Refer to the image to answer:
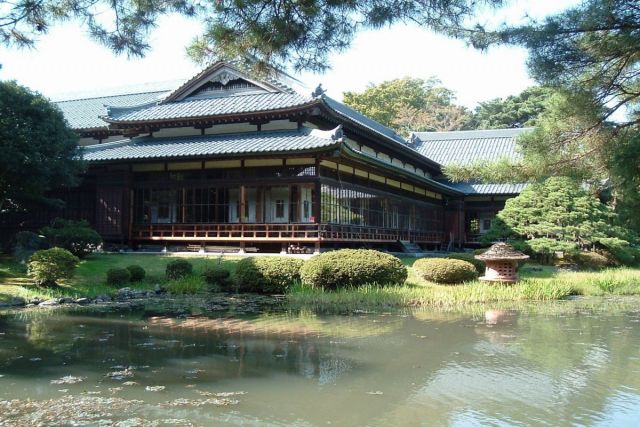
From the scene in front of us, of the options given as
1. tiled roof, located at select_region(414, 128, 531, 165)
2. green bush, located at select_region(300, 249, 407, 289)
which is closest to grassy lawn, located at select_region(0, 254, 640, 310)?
green bush, located at select_region(300, 249, 407, 289)

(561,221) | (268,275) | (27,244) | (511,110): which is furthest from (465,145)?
(27,244)

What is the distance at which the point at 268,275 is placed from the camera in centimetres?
1661

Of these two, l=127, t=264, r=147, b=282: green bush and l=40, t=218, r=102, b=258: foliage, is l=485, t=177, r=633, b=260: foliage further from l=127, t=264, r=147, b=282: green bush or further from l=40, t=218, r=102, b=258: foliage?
l=40, t=218, r=102, b=258: foliage

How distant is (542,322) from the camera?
11836mm

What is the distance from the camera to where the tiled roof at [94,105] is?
30305 millimetres

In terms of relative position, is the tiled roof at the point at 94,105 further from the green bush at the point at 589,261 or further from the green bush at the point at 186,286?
the green bush at the point at 589,261

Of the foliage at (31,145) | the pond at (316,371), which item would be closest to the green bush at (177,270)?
the pond at (316,371)

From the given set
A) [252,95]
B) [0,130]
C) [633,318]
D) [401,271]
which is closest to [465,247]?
[252,95]

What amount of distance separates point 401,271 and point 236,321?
20.5ft

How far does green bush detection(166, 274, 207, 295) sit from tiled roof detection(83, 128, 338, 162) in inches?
261

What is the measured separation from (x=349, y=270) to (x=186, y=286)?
4.74 meters

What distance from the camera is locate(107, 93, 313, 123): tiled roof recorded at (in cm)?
2408

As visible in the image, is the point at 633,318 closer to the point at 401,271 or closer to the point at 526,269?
the point at 401,271

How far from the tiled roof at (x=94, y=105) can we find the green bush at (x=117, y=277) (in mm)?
15243
